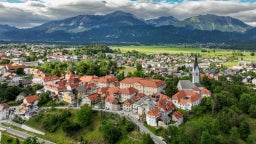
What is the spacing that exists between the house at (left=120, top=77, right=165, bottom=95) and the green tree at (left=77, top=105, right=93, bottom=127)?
19068 mm

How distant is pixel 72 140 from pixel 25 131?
12873 millimetres

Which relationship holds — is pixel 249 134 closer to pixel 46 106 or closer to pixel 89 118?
pixel 89 118

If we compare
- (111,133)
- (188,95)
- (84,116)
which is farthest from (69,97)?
(188,95)

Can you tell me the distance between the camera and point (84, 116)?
2491 inches

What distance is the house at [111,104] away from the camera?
2687 inches

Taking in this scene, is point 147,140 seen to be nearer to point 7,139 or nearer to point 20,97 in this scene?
point 7,139

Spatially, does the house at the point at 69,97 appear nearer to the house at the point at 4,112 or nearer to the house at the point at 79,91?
the house at the point at 79,91

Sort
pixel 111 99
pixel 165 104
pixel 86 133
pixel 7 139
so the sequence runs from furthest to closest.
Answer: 1. pixel 111 99
2. pixel 165 104
3. pixel 86 133
4. pixel 7 139

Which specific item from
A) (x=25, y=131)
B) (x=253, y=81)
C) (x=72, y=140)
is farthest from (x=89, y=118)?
(x=253, y=81)

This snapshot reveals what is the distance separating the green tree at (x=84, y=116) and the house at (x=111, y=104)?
5828 millimetres

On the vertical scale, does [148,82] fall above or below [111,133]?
above

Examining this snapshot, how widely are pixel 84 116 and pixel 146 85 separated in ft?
72.1

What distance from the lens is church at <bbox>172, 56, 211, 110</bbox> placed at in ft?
218

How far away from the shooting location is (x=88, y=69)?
98.4 m
